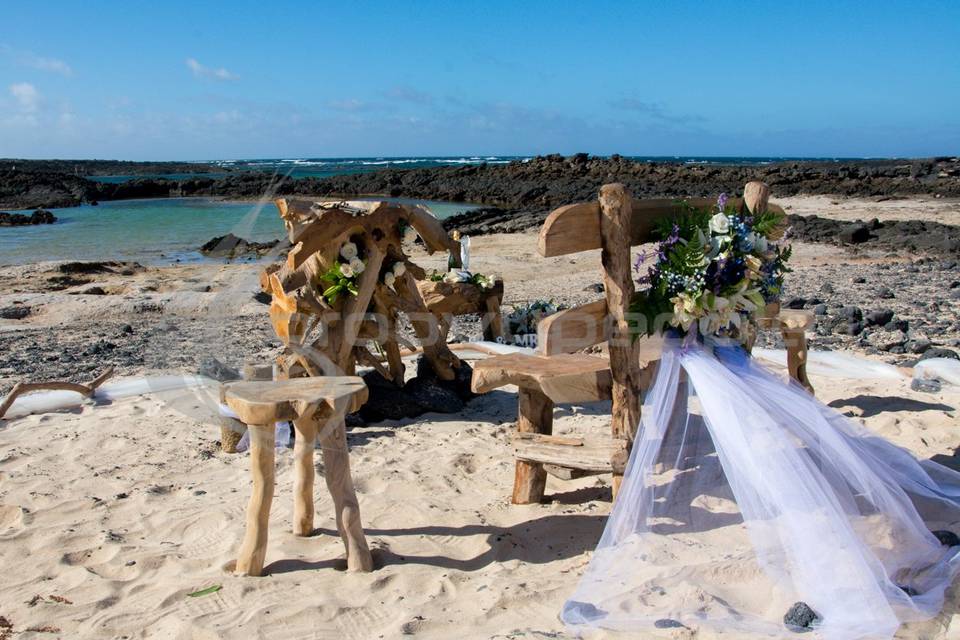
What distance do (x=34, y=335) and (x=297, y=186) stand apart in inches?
1523

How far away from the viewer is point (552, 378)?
4.27 metres

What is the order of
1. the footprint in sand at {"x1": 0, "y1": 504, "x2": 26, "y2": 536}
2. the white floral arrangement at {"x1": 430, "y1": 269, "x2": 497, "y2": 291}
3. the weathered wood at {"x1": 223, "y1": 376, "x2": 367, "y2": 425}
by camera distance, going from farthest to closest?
the white floral arrangement at {"x1": 430, "y1": 269, "x2": 497, "y2": 291}, the footprint in sand at {"x1": 0, "y1": 504, "x2": 26, "y2": 536}, the weathered wood at {"x1": 223, "y1": 376, "x2": 367, "y2": 425}

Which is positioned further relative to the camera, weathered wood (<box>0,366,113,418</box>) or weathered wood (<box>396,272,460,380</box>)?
weathered wood (<box>396,272,460,380</box>)

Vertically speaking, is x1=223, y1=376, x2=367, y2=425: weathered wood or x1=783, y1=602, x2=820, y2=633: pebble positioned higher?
x1=223, y1=376, x2=367, y2=425: weathered wood

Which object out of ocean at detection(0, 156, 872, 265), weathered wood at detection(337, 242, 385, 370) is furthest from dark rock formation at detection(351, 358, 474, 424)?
ocean at detection(0, 156, 872, 265)

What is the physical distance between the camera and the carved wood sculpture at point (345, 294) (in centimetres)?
536

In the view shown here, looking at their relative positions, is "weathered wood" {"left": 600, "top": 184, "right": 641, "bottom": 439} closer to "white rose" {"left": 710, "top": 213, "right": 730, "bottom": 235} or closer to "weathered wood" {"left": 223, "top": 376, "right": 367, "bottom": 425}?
"white rose" {"left": 710, "top": 213, "right": 730, "bottom": 235}

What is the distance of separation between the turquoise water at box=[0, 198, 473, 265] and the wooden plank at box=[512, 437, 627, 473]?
37.0ft

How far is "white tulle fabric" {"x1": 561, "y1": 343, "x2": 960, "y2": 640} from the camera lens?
10.8 ft

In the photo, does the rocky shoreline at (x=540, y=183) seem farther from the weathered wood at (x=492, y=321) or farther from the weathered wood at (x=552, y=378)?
the weathered wood at (x=552, y=378)

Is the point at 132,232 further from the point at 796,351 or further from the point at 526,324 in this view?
the point at 796,351

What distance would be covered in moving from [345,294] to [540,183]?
107 feet

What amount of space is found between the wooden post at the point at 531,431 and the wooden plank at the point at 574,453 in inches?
6.4

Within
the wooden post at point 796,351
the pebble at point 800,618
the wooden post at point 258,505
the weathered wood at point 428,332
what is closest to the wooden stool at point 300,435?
the wooden post at point 258,505
